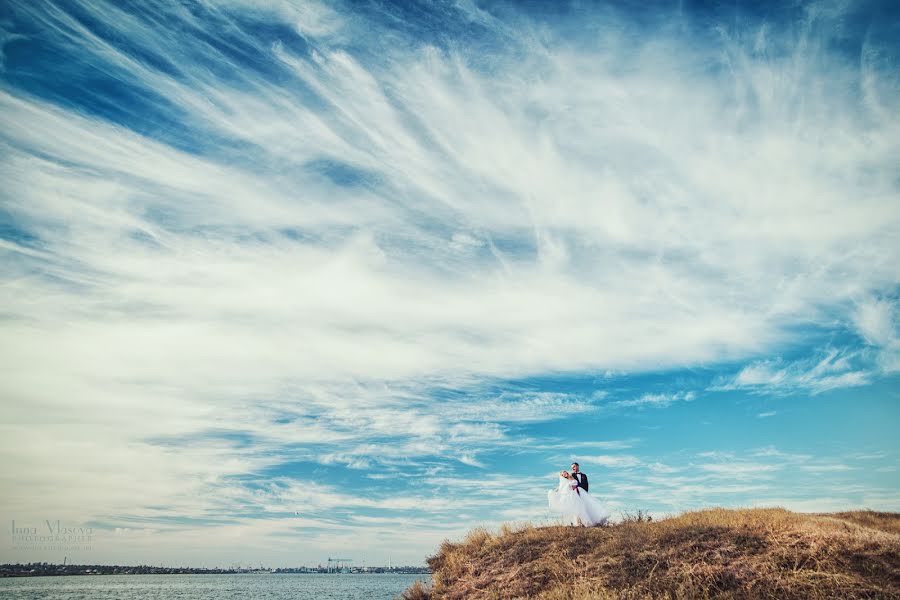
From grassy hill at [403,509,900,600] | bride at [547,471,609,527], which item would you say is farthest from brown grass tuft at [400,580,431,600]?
bride at [547,471,609,527]

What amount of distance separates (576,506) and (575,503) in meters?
0.11

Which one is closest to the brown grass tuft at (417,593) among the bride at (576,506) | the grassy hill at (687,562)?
the grassy hill at (687,562)

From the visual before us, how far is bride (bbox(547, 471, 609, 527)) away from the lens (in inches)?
856

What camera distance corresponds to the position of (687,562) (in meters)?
15.5

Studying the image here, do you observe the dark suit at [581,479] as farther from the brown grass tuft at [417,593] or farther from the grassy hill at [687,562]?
the brown grass tuft at [417,593]

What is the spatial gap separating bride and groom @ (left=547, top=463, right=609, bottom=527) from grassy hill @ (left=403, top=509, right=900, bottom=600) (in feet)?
3.74

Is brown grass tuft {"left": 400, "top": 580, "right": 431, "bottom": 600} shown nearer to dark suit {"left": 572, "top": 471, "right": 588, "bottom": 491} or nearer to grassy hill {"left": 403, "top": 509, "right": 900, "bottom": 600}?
grassy hill {"left": 403, "top": 509, "right": 900, "bottom": 600}

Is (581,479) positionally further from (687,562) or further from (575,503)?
(687,562)

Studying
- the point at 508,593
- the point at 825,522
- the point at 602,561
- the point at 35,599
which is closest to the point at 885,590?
the point at 825,522

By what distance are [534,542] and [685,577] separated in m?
6.25

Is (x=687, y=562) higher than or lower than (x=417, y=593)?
higher

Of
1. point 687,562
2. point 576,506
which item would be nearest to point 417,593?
point 576,506

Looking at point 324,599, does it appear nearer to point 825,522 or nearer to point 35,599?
point 35,599

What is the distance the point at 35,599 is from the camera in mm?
95375
